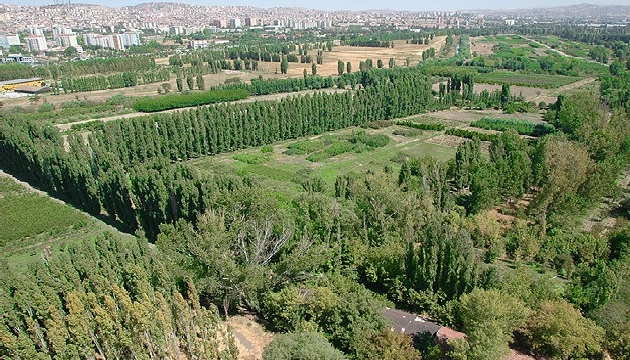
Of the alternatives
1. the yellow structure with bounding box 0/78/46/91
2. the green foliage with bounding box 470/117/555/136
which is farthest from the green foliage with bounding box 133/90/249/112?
the green foliage with bounding box 470/117/555/136

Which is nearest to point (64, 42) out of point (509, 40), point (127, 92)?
point (127, 92)

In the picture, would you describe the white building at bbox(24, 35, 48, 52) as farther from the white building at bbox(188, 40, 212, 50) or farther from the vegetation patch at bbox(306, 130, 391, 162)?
the vegetation patch at bbox(306, 130, 391, 162)

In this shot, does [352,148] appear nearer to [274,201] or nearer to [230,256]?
[274,201]

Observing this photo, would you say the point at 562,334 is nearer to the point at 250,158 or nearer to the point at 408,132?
the point at 250,158

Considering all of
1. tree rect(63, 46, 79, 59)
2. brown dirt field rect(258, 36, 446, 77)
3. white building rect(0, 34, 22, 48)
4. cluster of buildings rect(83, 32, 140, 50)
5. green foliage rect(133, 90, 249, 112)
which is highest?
white building rect(0, 34, 22, 48)

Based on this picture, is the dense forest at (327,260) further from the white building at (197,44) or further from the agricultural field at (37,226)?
the white building at (197,44)

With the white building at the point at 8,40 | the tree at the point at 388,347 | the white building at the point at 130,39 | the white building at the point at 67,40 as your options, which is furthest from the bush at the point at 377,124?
the white building at the point at 8,40

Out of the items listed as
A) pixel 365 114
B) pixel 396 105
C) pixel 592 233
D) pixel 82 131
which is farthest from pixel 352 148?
pixel 82 131
